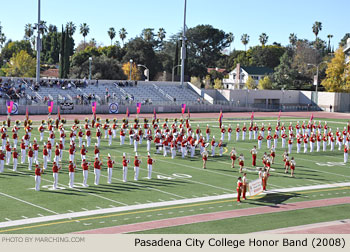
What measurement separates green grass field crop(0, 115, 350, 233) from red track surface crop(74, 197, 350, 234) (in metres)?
0.40

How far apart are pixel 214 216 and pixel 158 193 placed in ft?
11.5

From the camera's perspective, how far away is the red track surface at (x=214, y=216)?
48.9 ft

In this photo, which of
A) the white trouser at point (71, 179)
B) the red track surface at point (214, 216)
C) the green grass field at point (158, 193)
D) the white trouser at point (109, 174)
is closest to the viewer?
the red track surface at point (214, 216)

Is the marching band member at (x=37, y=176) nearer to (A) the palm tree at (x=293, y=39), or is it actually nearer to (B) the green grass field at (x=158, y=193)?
(B) the green grass field at (x=158, y=193)

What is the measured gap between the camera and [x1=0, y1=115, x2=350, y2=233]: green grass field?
15.7 m

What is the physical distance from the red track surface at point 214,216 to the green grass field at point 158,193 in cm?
40

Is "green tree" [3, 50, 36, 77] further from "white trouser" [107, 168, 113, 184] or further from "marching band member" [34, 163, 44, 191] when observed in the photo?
"marching band member" [34, 163, 44, 191]

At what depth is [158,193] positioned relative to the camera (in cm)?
1959

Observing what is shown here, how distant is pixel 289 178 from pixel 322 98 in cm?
5320

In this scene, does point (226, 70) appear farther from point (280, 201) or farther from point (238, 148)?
point (280, 201)

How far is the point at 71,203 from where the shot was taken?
58.2 ft

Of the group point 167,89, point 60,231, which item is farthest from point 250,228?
point 167,89

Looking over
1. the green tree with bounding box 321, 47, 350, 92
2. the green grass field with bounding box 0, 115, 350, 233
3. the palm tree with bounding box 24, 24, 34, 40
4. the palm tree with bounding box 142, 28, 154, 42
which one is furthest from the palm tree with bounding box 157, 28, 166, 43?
the green grass field with bounding box 0, 115, 350, 233

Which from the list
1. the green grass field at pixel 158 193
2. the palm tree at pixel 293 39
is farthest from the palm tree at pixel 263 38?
the green grass field at pixel 158 193
